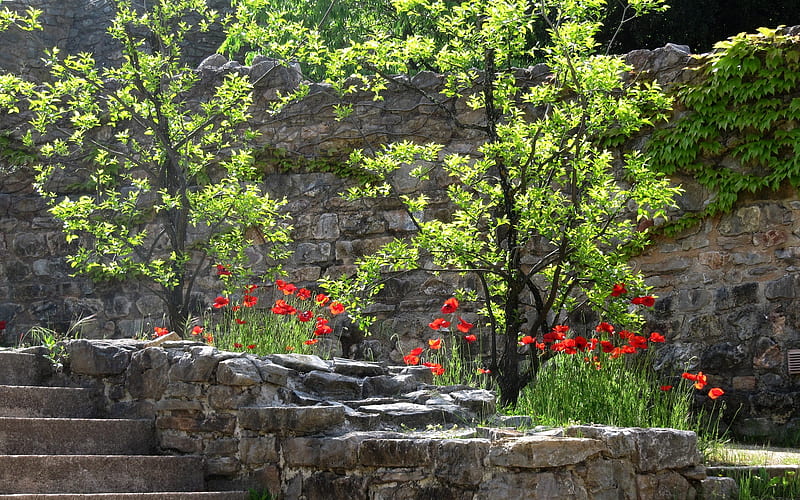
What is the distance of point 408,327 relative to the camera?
7828 mm

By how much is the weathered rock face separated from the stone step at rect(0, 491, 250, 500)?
276cm

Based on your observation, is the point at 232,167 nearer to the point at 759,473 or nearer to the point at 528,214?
the point at 528,214

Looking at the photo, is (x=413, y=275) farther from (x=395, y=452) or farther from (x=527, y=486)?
(x=527, y=486)

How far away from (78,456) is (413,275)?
4030 mm

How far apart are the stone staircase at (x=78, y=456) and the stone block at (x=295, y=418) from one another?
363mm

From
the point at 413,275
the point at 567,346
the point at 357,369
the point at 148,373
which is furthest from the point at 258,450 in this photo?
the point at 413,275

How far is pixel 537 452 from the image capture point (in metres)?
3.86

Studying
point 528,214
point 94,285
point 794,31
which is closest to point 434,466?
point 528,214

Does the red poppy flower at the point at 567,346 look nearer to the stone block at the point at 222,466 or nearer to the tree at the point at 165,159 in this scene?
the stone block at the point at 222,466

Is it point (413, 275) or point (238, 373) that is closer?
point (238, 373)

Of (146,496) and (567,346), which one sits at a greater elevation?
(567,346)

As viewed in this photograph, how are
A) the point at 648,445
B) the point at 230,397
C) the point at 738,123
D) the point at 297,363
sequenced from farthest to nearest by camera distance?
the point at 738,123 < the point at 297,363 < the point at 230,397 < the point at 648,445

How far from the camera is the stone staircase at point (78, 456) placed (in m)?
4.21

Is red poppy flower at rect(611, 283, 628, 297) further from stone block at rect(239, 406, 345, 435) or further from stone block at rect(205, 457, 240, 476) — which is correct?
stone block at rect(205, 457, 240, 476)
